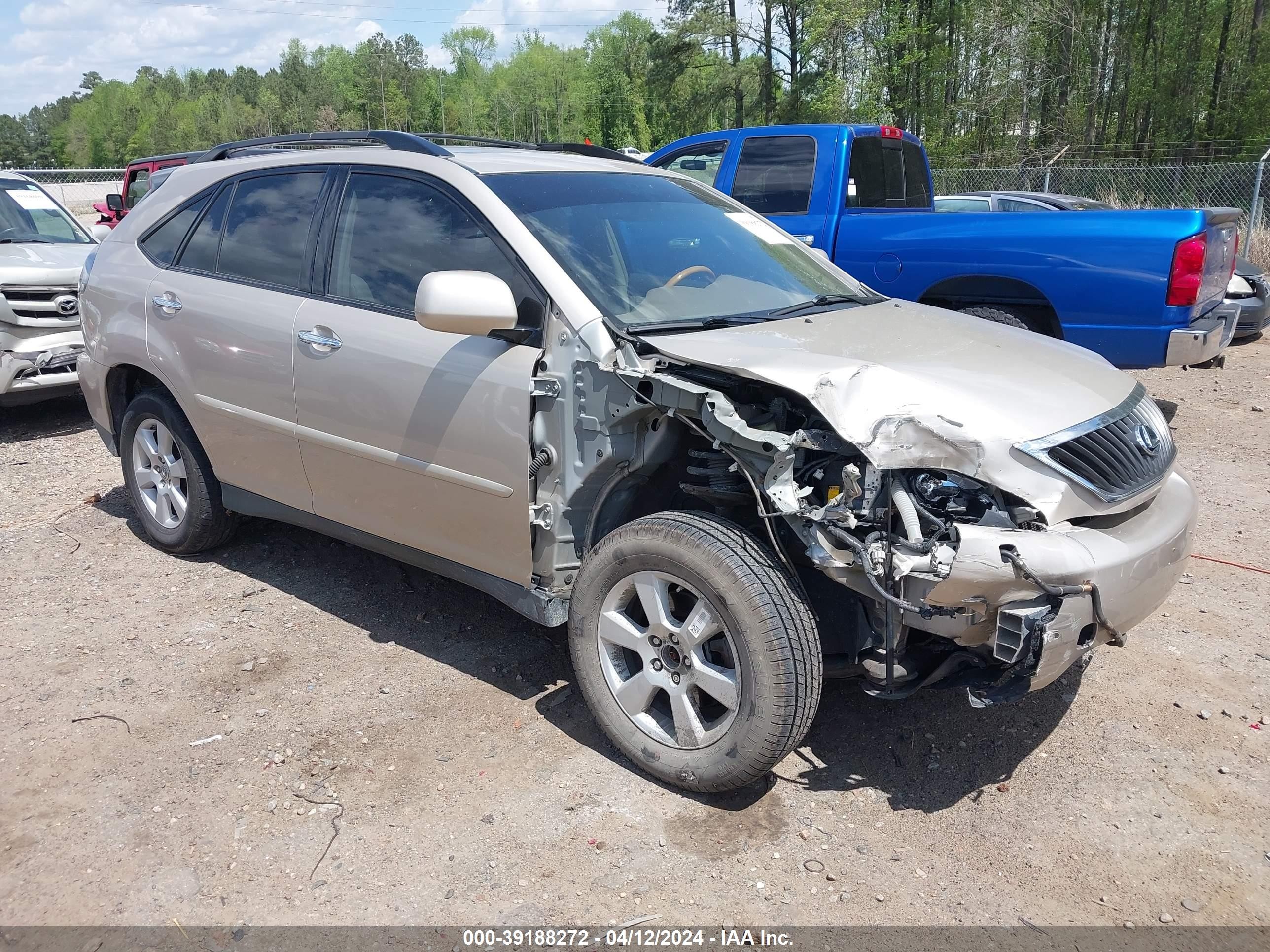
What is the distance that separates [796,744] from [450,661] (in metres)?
1.62

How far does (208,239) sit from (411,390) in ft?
5.49

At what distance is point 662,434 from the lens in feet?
10.4

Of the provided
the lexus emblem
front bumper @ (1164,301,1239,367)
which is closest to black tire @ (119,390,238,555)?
the lexus emblem

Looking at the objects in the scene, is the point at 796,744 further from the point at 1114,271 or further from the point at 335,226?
the point at 1114,271

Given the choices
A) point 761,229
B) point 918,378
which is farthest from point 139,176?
point 918,378

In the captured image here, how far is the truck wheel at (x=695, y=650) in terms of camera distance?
9.18ft

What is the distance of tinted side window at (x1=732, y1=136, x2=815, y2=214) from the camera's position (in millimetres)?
7449

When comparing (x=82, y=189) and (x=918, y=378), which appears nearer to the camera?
(x=918, y=378)

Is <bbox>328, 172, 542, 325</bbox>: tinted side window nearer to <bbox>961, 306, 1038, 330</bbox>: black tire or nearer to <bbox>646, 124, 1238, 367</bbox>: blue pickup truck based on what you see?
<bbox>961, 306, 1038, 330</bbox>: black tire

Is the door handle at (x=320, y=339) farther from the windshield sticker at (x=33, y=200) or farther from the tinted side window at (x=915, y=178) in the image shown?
the windshield sticker at (x=33, y=200)

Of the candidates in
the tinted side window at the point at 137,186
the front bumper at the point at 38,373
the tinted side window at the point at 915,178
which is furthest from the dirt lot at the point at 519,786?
the tinted side window at the point at 137,186

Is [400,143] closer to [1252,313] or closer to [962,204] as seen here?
[1252,313]

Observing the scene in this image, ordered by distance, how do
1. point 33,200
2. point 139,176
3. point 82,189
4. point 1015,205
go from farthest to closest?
point 82,189 → point 139,176 → point 1015,205 → point 33,200

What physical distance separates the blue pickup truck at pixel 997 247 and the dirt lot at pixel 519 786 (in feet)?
6.72
